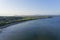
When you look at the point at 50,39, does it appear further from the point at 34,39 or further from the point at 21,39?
the point at 21,39

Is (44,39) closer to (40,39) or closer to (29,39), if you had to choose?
(40,39)

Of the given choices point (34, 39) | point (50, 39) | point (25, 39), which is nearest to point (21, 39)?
point (25, 39)

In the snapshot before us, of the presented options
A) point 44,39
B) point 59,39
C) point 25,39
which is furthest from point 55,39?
point 25,39

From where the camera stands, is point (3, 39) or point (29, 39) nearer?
point (29, 39)

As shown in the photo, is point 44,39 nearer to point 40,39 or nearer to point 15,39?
point 40,39

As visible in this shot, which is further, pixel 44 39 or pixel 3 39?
pixel 3 39

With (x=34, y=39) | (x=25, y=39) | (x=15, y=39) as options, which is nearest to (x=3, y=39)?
(x=15, y=39)

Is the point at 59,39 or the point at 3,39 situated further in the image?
the point at 3,39
